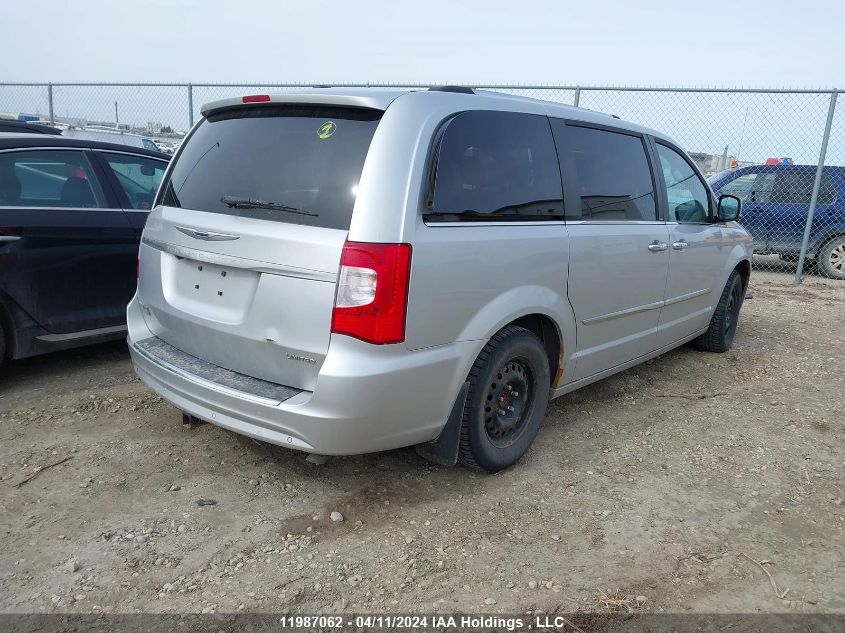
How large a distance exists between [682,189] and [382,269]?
10.0 feet

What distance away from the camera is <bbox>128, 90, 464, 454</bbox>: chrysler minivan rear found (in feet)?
8.29

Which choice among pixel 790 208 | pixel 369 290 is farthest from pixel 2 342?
pixel 790 208

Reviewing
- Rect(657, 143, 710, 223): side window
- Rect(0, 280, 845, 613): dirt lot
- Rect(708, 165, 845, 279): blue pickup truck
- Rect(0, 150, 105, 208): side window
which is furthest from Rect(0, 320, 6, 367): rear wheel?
Rect(708, 165, 845, 279): blue pickup truck

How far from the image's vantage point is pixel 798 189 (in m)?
9.57

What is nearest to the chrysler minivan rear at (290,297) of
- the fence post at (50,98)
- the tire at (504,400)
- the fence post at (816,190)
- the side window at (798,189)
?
the tire at (504,400)

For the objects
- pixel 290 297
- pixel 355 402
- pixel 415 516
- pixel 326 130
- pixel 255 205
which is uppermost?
pixel 326 130

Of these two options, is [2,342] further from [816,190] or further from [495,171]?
[816,190]

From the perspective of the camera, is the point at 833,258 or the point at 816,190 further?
the point at 833,258

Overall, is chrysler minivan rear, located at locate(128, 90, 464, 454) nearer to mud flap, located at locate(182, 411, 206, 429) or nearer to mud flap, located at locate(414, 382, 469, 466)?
mud flap, located at locate(414, 382, 469, 466)

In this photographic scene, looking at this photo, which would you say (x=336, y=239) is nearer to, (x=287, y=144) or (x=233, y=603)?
(x=287, y=144)

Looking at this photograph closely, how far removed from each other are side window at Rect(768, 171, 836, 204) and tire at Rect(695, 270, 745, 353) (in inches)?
180

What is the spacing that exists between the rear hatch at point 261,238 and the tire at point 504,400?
2.67 ft

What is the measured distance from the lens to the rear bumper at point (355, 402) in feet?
8.30

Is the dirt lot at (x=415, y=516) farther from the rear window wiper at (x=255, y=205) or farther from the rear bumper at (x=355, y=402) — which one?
the rear window wiper at (x=255, y=205)
